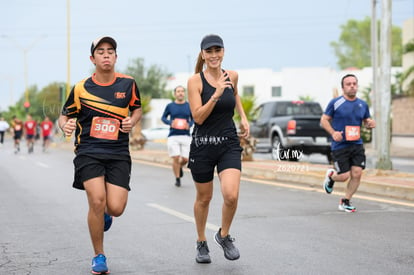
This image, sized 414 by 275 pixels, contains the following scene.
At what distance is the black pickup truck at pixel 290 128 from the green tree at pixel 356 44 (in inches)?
2700

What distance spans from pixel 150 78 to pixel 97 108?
75620 millimetres

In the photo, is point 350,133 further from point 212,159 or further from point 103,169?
point 103,169

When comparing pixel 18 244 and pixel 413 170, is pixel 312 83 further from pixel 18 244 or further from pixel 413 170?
pixel 18 244

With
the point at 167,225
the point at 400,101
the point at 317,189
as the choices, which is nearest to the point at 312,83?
the point at 400,101

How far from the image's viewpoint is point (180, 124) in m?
13.0

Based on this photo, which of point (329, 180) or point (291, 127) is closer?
point (329, 180)

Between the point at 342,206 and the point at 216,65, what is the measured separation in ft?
13.8

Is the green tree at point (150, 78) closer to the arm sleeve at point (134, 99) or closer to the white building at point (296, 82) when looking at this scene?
the white building at point (296, 82)

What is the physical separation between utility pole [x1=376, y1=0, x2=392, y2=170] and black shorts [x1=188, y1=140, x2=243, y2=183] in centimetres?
876

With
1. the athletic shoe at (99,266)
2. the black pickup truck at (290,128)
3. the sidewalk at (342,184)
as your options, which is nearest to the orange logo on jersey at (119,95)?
the athletic shoe at (99,266)

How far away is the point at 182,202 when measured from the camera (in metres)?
10.4

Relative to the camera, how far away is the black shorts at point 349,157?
9.04 metres

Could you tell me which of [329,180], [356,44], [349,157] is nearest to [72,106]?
[349,157]

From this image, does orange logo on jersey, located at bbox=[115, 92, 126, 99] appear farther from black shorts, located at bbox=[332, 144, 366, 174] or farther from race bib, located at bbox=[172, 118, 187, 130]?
race bib, located at bbox=[172, 118, 187, 130]
